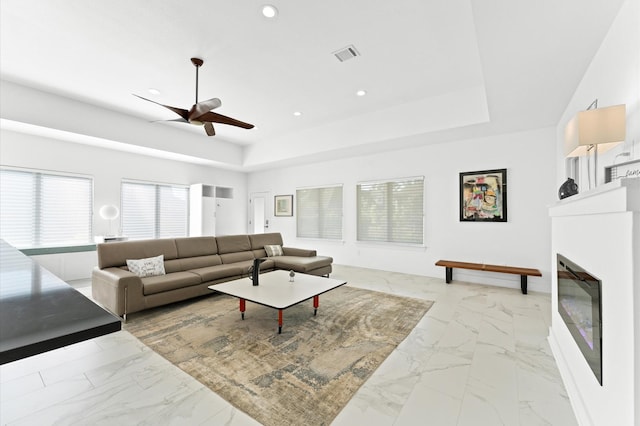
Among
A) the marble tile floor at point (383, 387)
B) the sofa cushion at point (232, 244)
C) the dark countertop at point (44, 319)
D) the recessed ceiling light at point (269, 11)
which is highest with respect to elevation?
the recessed ceiling light at point (269, 11)

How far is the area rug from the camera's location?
5.94 feet

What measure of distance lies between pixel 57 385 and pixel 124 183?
4.97m

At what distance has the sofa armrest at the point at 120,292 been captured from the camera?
308cm

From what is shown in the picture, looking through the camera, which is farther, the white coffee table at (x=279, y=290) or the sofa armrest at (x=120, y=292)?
the sofa armrest at (x=120, y=292)

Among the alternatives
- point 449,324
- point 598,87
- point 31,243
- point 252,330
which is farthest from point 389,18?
point 31,243

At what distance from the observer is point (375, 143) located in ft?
17.0

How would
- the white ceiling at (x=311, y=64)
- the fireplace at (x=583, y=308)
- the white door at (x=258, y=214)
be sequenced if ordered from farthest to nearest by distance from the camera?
the white door at (x=258, y=214), the white ceiling at (x=311, y=64), the fireplace at (x=583, y=308)

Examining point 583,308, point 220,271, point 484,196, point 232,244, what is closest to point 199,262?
point 220,271

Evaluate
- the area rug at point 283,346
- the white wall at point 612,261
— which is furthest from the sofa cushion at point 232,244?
the white wall at point 612,261

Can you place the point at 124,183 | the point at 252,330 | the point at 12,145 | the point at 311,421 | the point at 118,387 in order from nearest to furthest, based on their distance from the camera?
the point at 311,421 < the point at 118,387 < the point at 252,330 < the point at 12,145 < the point at 124,183

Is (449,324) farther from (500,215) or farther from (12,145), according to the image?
(12,145)

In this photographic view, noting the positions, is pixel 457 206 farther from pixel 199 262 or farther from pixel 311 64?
pixel 199 262

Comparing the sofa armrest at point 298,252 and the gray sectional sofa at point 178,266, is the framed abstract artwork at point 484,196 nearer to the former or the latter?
the gray sectional sofa at point 178,266

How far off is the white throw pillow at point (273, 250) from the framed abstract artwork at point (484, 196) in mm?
3570
